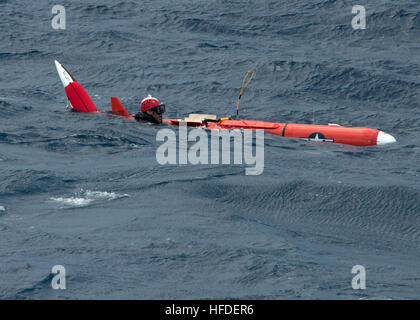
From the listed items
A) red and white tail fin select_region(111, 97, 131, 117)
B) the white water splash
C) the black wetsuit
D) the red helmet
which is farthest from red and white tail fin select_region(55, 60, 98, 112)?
the white water splash

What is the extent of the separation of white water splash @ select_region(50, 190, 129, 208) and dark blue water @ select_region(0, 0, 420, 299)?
4 centimetres

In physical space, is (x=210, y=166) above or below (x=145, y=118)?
below

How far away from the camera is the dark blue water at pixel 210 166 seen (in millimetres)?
10352

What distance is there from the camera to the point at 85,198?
1330 centimetres

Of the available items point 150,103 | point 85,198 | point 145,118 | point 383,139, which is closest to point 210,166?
point 85,198

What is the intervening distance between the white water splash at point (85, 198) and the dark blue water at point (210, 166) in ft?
0.12

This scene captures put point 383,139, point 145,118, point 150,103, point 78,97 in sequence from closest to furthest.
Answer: point 383,139
point 150,103
point 145,118
point 78,97

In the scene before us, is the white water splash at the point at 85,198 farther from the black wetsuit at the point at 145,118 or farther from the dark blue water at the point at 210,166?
the black wetsuit at the point at 145,118

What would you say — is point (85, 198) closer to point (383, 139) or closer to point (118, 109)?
point (118, 109)

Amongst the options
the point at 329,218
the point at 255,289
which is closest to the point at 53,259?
the point at 255,289

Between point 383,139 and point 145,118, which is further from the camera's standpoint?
point 145,118

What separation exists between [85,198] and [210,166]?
3.19 meters

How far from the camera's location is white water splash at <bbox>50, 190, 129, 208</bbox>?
13.0 meters

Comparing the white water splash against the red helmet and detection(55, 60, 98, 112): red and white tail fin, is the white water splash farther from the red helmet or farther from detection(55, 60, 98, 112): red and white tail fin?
detection(55, 60, 98, 112): red and white tail fin
